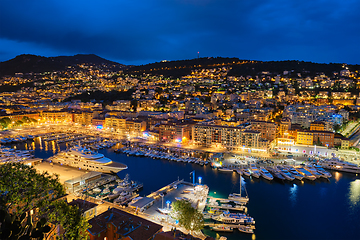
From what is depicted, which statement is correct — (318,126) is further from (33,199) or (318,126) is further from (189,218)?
(33,199)

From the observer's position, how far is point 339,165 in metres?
18.6

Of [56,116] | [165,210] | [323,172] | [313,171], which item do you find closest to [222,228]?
[165,210]

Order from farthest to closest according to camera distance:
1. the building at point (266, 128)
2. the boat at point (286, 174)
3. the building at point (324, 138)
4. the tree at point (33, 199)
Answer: the building at point (266, 128), the building at point (324, 138), the boat at point (286, 174), the tree at point (33, 199)

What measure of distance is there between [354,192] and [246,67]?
6509 centimetres

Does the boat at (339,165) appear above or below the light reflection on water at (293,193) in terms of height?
above

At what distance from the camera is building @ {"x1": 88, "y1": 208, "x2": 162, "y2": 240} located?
7988mm

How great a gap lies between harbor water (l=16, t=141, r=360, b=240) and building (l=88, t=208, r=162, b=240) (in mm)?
3231

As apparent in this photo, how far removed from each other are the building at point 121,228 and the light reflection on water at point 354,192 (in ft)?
39.6

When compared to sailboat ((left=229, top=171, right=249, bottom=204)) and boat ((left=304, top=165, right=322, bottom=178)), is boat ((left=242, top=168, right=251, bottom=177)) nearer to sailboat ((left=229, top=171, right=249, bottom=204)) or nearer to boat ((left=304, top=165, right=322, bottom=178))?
sailboat ((left=229, top=171, right=249, bottom=204))

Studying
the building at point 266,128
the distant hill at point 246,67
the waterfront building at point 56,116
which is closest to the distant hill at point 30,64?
the distant hill at point 246,67

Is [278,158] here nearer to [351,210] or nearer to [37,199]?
[351,210]

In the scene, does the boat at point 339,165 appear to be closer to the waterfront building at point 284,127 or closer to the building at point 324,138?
the building at point 324,138

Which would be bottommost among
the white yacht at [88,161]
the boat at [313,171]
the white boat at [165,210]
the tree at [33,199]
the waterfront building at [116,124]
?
the boat at [313,171]

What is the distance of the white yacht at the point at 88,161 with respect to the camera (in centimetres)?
1683
